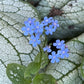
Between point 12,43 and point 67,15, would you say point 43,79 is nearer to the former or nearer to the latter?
point 12,43

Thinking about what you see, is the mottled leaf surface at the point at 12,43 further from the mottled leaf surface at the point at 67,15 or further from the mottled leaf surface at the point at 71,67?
the mottled leaf surface at the point at 67,15

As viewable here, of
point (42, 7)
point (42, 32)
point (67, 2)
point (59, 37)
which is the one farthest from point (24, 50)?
point (67, 2)

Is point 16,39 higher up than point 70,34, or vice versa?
point 16,39

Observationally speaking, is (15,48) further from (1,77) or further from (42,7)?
(42,7)

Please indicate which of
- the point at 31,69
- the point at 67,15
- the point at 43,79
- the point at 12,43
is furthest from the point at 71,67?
the point at 67,15

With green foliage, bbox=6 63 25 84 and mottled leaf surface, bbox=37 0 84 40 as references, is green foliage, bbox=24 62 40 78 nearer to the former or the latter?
green foliage, bbox=6 63 25 84

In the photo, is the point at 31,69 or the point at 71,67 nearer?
the point at 31,69

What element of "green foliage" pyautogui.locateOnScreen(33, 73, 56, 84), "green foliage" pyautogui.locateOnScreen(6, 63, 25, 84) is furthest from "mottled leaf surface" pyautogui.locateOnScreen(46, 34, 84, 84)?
"green foliage" pyautogui.locateOnScreen(6, 63, 25, 84)
